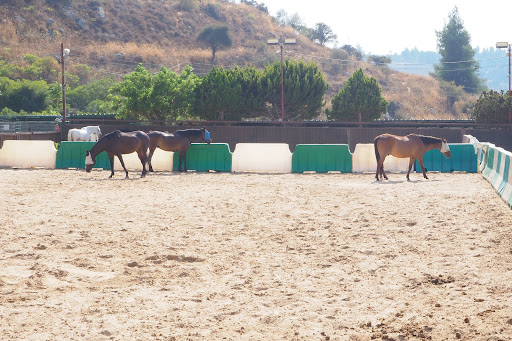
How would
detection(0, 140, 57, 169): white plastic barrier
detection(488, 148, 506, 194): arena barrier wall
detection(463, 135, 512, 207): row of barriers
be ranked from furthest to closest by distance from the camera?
detection(0, 140, 57, 169): white plastic barrier → detection(488, 148, 506, 194): arena barrier wall → detection(463, 135, 512, 207): row of barriers

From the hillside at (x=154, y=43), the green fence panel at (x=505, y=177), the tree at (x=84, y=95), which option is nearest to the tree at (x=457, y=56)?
the hillside at (x=154, y=43)

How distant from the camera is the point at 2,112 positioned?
63125 mm

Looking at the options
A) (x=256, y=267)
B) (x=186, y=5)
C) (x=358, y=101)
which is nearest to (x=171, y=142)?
(x=256, y=267)

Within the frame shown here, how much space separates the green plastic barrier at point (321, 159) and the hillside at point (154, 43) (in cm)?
6440

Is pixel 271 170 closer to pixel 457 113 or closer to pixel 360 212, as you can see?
pixel 360 212

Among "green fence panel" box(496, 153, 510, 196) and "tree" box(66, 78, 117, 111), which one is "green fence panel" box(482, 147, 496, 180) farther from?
"tree" box(66, 78, 117, 111)

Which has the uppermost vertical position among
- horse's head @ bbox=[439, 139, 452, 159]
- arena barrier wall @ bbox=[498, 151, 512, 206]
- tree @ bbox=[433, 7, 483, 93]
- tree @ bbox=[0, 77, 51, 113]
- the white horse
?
tree @ bbox=[433, 7, 483, 93]

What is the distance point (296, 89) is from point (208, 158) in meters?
28.4

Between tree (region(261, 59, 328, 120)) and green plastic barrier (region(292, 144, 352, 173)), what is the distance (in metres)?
Result: 27.8

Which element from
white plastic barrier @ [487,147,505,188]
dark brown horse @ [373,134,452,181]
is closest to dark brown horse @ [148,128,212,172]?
dark brown horse @ [373,134,452,181]

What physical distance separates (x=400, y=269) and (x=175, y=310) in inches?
134

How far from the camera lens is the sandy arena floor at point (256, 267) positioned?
20.7 feet

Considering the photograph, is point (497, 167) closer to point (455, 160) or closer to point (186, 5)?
point (455, 160)

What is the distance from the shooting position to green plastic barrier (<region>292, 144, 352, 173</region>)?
25.9 meters
